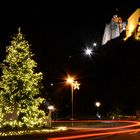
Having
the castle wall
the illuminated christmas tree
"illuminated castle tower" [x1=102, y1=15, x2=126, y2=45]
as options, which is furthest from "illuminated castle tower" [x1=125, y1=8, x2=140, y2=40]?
the illuminated christmas tree

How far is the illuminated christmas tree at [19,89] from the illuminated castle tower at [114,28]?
345 ft

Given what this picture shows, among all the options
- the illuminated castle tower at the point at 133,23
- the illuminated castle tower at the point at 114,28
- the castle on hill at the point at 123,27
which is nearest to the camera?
the illuminated castle tower at the point at 133,23

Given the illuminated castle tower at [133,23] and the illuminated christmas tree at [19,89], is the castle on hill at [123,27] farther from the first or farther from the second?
the illuminated christmas tree at [19,89]

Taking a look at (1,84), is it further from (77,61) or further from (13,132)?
(77,61)

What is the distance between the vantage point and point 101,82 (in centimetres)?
11250

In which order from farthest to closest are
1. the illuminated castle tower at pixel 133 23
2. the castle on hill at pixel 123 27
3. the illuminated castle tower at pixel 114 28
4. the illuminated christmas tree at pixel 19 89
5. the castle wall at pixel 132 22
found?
the illuminated castle tower at pixel 114 28
the castle wall at pixel 132 22
the castle on hill at pixel 123 27
the illuminated castle tower at pixel 133 23
the illuminated christmas tree at pixel 19 89

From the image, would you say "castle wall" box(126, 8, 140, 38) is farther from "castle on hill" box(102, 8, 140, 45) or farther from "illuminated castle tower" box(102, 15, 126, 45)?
"illuminated castle tower" box(102, 15, 126, 45)

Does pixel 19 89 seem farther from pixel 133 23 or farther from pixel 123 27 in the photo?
pixel 123 27

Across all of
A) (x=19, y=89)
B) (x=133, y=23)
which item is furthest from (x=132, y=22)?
(x=19, y=89)

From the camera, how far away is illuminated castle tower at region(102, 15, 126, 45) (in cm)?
13645

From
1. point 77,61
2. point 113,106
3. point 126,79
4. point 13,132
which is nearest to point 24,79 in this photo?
point 13,132

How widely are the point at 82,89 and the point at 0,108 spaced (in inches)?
3126

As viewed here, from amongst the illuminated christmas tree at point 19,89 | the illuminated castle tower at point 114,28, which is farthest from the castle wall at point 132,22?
the illuminated christmas tree at point 19,89

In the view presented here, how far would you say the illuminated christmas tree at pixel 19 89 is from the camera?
32.5 m
